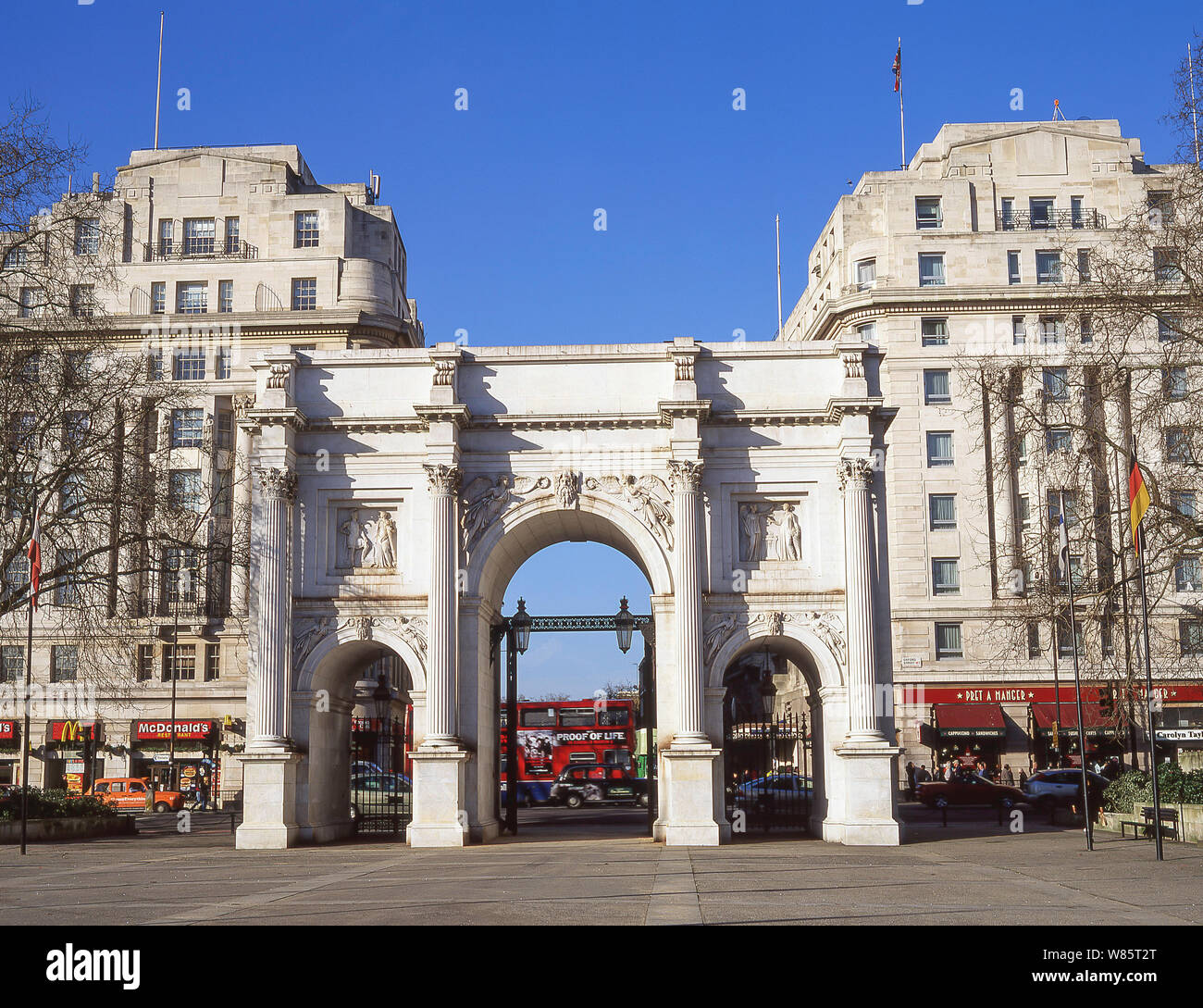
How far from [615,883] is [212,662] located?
51217 millimetres

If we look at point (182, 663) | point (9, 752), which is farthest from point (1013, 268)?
point (9, 752)

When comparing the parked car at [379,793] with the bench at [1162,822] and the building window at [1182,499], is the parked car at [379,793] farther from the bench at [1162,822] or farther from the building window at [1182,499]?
the building window at [1182,499]

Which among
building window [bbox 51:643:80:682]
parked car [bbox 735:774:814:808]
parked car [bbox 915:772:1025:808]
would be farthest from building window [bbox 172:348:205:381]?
parked car [bbox 915:772:1025:808]

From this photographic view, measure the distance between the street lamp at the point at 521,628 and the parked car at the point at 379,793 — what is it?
228 inches

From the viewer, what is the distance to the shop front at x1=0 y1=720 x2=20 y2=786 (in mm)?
69375

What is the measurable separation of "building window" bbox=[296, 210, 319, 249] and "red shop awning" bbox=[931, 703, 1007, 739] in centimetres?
4024

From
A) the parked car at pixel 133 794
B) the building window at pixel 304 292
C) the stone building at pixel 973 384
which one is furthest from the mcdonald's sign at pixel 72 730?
the stone building at pixel 973 384

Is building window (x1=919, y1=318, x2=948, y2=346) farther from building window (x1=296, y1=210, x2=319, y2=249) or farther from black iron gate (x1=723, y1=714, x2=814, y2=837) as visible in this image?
building window (x1=296, y1=210, x2=319, y2=249)

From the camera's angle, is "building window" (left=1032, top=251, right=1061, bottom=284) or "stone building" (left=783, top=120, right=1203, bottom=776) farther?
"building window" (left=1032, top=251, right=1061, bottom=284)

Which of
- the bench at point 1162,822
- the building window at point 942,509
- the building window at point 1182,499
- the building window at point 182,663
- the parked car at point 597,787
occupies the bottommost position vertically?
the parked car at point 597,787

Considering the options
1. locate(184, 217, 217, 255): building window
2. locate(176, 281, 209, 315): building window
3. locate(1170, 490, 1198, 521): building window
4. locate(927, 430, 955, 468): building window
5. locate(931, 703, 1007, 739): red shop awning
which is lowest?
locate(931, 703, 1007, 739): red shop awning

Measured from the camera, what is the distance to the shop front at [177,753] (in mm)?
67812
